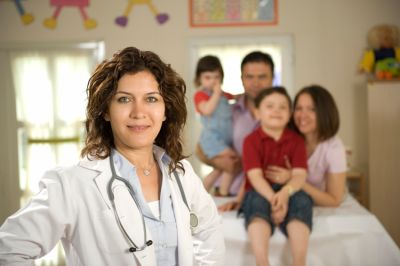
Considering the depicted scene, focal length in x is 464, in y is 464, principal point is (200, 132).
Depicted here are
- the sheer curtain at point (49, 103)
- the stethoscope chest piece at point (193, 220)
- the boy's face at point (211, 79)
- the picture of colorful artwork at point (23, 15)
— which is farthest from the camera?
the sheer curtain at point (49, 103)

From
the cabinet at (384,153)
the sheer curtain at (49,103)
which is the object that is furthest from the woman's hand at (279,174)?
the sheer curtain at (49,103)

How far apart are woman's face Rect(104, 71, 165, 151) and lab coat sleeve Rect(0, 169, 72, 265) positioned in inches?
9.2

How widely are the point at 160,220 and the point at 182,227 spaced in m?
0.07

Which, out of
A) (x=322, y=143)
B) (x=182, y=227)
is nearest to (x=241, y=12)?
(x=322, y=143)

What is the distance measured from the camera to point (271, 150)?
2.56 metres

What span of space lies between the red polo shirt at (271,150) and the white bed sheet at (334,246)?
357 millimetres

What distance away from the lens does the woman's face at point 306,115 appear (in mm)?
2652

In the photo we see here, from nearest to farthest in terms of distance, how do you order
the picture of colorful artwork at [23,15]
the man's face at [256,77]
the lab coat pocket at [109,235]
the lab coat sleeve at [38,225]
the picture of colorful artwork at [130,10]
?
the lab coat sleeve at [38,225]
the lab coat pocket at [109,235]
the man's face at [256,77]
the picture of colorful artwork at [130,10]
the picture of colorful artwork at [23,15]

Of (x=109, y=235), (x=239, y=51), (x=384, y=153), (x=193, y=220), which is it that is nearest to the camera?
(x=109, y=235)

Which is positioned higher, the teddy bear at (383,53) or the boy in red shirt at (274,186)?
the teddy bear at (383,53)

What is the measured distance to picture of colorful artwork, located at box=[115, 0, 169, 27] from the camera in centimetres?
443

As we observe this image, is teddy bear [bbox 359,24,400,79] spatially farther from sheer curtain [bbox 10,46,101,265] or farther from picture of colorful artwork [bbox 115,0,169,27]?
sheer curtain [bbox 10,46,101,265]

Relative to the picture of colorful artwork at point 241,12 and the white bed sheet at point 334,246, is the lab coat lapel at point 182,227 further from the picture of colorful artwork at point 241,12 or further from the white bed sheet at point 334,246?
the picture of colorful artwork at point 241,12

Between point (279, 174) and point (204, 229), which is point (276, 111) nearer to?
point (279, 174)
